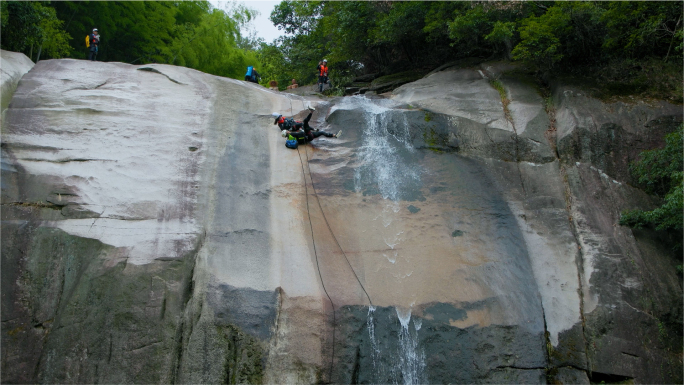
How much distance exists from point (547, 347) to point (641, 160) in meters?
5.26

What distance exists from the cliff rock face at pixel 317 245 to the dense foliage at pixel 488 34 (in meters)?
2.07

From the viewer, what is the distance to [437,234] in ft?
33.8

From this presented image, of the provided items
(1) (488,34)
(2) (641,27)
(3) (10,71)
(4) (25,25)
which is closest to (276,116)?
(3) (10,71)

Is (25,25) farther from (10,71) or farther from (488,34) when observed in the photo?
(488,34)

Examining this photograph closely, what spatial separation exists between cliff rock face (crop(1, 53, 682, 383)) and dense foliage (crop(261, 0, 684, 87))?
2.07 m

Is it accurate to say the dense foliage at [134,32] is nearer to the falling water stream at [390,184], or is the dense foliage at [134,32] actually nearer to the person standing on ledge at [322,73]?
the person standing on ledge at [322,73]

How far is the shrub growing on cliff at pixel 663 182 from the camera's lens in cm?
938

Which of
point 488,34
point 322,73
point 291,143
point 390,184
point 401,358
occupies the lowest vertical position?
point 401,358

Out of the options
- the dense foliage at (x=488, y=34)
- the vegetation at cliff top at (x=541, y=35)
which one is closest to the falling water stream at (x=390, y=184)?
the dense foliage at (x=488, y=34)

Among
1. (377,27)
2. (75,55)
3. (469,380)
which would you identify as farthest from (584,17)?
(75,55)

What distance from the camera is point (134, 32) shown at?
1927 centimetres

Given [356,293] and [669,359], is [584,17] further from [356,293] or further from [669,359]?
[356,293]

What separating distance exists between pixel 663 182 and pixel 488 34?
6279 millimetres

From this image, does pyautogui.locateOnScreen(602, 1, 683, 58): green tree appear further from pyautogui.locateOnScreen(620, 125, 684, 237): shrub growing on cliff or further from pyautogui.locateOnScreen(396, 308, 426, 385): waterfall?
pyautogui.locateOnScreen(396, 308, 426, 385): waterfall
